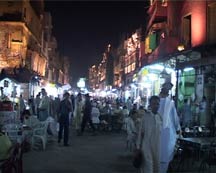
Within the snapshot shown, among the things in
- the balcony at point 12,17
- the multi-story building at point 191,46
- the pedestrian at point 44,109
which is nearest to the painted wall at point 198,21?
the multi-story building at point 191,46

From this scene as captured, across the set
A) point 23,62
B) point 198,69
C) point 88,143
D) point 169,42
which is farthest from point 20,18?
point 88,143

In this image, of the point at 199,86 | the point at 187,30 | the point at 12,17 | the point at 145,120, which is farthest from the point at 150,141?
the point at 12,17

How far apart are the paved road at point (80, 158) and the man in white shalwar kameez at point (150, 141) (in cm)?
391

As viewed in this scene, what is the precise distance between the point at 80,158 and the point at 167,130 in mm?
5253

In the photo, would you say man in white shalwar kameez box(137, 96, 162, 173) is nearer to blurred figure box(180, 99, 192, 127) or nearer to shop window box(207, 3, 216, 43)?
blurred figure box(180, 99, 192, 127)

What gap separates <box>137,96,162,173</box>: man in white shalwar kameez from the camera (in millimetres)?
7910

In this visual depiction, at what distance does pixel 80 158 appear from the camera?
14.0 m

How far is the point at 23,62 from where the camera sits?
51625 millimetres

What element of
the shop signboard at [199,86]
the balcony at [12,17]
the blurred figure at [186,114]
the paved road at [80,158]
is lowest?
the paved road at [80,158]

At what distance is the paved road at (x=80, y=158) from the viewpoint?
39.5 feet

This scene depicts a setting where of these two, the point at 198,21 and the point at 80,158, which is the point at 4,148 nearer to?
the point at 80,158

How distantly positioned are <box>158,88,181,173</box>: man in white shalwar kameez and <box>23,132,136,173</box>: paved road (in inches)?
109

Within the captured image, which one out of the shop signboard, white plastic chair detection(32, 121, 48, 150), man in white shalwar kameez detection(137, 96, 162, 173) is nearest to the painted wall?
the shop signboard

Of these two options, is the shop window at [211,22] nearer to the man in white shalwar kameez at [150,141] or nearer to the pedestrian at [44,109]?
the pedestrian at [44,109]
